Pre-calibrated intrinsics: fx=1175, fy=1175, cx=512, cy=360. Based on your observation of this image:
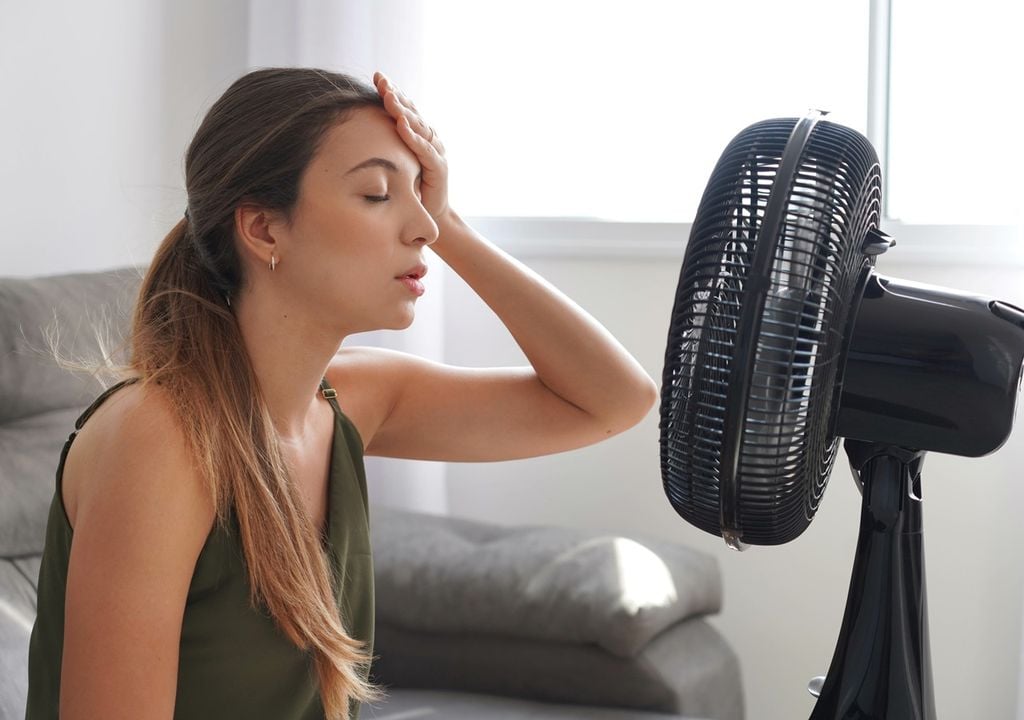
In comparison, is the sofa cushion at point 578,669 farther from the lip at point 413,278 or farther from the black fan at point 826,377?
the black fan at point 826,377

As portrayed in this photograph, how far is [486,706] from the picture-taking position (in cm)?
177

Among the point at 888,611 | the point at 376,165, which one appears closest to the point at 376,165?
the point at 376,165

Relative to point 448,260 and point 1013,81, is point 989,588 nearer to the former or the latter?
point 1013,81

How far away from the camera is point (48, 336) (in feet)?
5.54

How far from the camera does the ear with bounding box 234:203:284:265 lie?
1121mm

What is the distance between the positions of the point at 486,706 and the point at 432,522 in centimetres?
43

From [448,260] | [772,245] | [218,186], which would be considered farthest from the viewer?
[448,260]

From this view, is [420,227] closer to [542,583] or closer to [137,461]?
[137,461]

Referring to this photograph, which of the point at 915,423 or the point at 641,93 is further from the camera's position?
the point at 641,93

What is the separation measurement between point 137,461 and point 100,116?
152cm

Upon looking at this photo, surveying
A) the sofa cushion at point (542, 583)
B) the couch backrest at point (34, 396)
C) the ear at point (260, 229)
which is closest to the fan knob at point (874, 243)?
the ear at point (260, 229)

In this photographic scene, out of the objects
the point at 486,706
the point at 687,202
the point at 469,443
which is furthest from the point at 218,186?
the point at 687,202

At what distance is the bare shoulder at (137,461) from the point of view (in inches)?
40.7

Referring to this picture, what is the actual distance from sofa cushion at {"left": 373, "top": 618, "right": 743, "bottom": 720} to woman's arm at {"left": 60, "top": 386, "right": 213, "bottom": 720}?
2.68 ft
